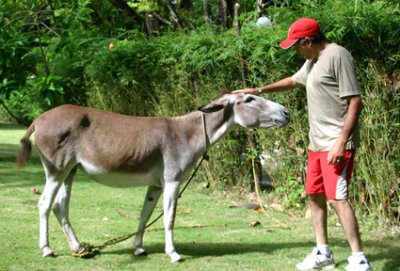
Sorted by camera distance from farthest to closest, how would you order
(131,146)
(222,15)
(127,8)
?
(127,8) → (222,15) → (131,146)

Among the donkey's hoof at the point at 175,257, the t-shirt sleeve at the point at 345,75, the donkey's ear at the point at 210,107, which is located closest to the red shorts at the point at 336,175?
the t-shirt sleeve at the point at 345,75

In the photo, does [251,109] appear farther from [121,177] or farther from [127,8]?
[127,8]

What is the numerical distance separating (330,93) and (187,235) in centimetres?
269

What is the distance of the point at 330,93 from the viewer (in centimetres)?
561

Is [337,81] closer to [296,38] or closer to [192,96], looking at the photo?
[296,38]

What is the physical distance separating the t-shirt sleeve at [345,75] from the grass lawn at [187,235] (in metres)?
1.67

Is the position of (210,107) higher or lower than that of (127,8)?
lower

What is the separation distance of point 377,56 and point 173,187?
2.61 metres

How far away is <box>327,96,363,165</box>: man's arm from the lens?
17.6ft

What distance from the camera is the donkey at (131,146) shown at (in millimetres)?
6293

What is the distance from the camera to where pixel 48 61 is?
48.4 ft

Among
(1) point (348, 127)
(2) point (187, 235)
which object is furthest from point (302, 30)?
(2) point (187, 235)

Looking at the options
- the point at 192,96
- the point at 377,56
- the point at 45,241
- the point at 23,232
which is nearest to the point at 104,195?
the point at 192,96

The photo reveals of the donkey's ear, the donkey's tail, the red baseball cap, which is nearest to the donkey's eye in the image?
the donkey's ear
